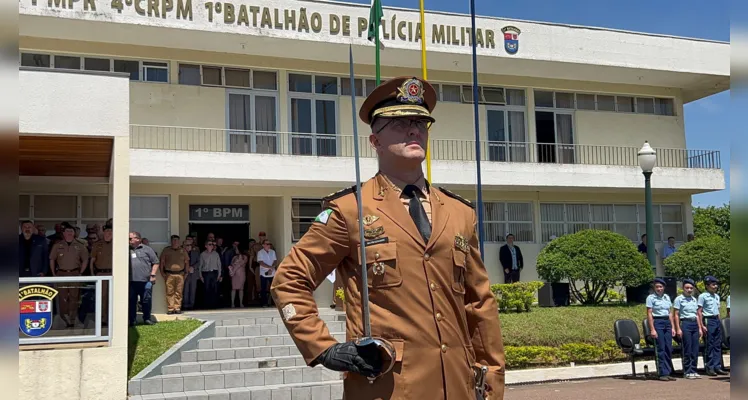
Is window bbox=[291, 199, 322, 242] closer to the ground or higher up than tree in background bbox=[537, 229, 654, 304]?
higher up

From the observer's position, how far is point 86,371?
1039 centimetres

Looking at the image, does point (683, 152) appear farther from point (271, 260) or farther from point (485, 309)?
point (485, 309)

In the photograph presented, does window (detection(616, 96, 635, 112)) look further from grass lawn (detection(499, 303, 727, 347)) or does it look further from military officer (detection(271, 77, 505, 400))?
military officer (detection(271, 77, 505, 400))

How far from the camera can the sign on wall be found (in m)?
20.3

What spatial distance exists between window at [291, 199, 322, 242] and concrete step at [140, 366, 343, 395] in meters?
8.39

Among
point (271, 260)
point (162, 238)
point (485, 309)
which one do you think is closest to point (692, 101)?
point (271, 260)

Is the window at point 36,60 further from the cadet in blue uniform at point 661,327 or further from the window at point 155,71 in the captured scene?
the cadet in blue uniform at point 661,327

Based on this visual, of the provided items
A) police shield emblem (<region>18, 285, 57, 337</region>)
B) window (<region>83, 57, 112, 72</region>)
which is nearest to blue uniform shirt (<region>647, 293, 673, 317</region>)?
police shield emblem (<region>18, 285, 57, 337</region>)

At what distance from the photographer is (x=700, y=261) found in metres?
18.9

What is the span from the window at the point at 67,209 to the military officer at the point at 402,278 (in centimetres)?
1638

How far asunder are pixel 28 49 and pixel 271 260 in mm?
7858

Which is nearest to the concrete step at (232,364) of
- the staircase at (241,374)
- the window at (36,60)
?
the staircase at (241,374)

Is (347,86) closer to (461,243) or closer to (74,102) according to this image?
(74,102)

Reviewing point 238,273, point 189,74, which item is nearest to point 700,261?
point 238,273
